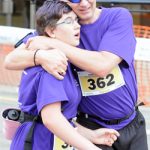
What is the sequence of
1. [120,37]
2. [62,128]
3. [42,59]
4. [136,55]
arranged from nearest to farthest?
[62,128], [42,59], [120,37], [136,55]

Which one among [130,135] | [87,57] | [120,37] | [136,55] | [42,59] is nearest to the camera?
[42,59]

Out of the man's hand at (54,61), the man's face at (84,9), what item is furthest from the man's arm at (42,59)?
the man's face at (84,9)

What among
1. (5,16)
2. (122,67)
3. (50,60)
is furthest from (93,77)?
(5,16)

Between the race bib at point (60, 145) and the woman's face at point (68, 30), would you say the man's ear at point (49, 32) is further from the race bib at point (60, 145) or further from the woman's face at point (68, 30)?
the race bib at point (60, 145)

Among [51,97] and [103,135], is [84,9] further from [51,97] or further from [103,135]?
[103,135]

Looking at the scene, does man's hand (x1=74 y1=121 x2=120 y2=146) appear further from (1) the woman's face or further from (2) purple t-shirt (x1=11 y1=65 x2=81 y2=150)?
(1) the woman's face

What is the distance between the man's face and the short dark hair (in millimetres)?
59

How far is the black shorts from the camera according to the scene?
2959 millimetres

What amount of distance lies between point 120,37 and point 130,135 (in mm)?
593

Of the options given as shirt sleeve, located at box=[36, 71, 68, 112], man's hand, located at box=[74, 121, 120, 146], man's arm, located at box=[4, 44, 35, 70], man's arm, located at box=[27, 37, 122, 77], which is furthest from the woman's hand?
man's arm, located at box=[4, 44, 35, 70]

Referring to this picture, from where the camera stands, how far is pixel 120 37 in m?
2.74

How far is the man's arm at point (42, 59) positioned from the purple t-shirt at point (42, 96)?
3cm

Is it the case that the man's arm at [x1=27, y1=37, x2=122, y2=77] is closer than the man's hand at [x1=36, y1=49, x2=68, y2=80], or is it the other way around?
the man's hand at [x1=36, y1=49, x2=68, y2=80]

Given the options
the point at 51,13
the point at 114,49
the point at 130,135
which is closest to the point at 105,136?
the point at 130,135
